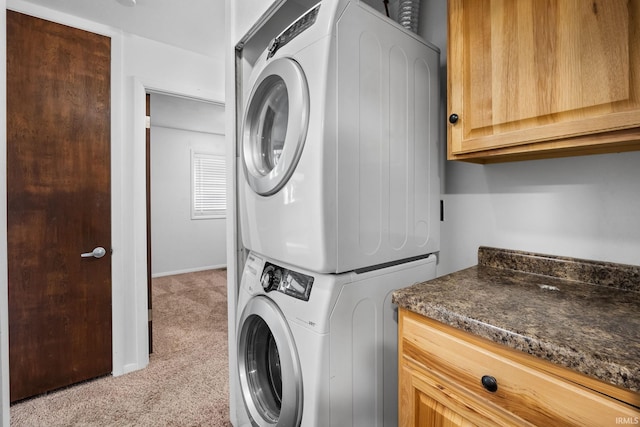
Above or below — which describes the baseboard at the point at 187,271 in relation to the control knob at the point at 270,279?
below

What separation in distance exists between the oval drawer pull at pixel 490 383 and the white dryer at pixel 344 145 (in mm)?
465

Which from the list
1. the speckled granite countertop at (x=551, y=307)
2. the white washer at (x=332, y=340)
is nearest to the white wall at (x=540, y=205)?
the speckled granite countertop at (x=551, y=307)

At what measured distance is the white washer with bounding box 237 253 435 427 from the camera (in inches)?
37.1

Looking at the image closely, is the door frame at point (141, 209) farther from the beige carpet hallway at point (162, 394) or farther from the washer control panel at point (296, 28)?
the washer control panel at point (296, 28)

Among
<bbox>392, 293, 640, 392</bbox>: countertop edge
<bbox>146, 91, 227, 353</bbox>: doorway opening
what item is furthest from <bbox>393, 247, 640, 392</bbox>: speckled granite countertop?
<bbox>146, 91, 227, 353</bbox>: doorway opening

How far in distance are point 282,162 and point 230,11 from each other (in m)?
1.11

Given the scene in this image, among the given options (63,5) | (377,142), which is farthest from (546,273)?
(63,5)

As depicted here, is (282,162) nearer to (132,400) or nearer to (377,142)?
(377,142)

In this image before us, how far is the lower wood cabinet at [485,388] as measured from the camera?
1.86 feet

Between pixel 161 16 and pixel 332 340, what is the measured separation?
232 centimetres

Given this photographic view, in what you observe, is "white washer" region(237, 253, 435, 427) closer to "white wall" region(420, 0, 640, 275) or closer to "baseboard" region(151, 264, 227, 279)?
"white wall" region(420, 0, 640, 275)

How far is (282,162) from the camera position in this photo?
106 centimetres

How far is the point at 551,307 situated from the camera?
80 centimetres

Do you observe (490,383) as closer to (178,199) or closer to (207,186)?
(178,199)
